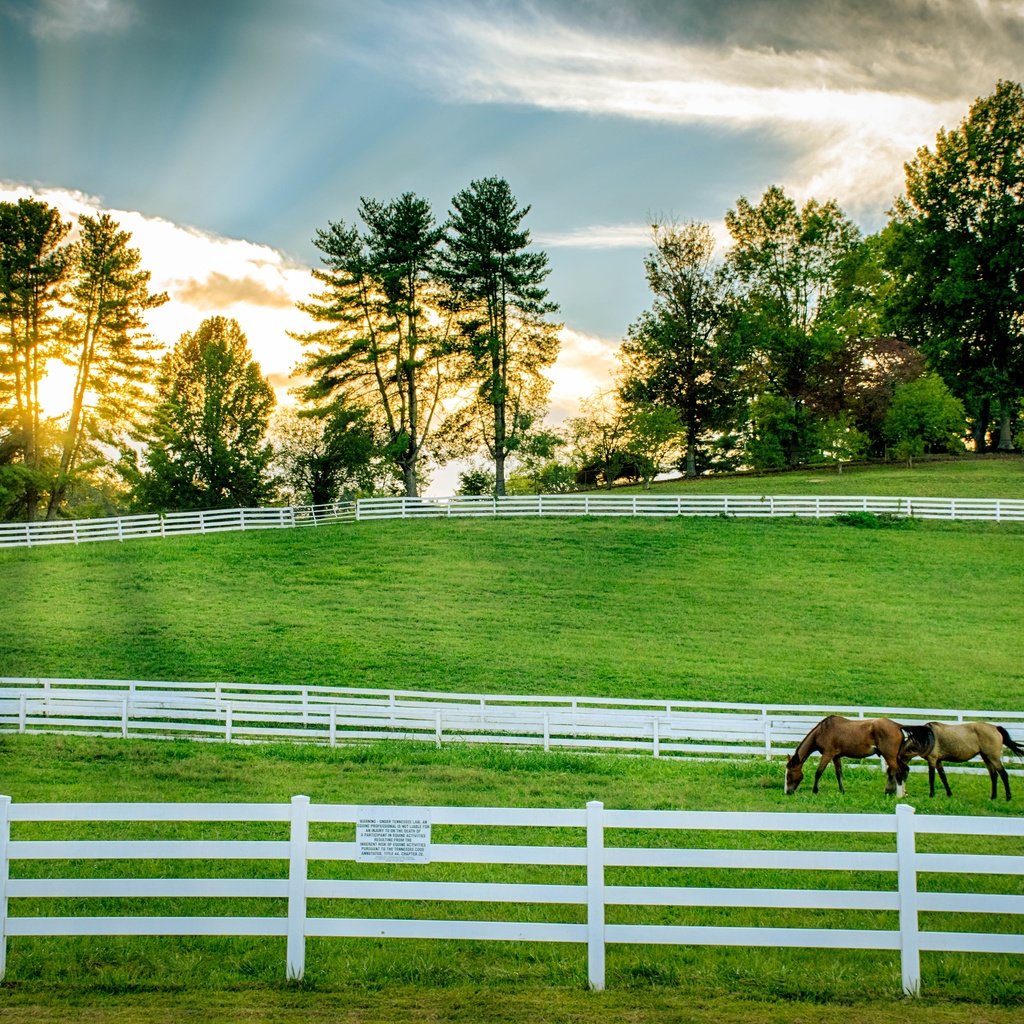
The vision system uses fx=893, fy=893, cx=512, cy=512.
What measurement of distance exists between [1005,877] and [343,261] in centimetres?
4674

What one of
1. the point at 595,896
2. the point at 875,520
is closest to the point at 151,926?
the point at 595,896

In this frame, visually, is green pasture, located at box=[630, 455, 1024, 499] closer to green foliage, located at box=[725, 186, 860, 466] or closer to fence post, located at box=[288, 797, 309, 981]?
green foliage, located at box=[725, 186, 860, 466]

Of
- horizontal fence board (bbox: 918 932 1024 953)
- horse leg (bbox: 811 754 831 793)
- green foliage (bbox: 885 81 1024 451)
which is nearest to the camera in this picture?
horizontal fence board (bbox: 918 932 1024 953)

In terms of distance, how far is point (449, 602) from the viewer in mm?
28656

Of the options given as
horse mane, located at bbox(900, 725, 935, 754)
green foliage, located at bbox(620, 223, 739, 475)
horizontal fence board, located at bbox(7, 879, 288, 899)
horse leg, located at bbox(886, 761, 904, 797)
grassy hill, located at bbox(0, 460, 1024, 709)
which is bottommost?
horse leg, located at bbox(886, 761, 904, 797)

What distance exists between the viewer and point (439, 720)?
16.8 m

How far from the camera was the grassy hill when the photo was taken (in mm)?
21984

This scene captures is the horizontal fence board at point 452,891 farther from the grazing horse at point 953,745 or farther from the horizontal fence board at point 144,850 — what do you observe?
the grazing horse at point 953,745

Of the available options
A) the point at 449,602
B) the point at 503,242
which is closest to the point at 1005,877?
the point at 449,602

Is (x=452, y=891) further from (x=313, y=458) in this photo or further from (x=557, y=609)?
(x=313, y=458)

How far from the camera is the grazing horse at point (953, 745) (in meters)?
12.9

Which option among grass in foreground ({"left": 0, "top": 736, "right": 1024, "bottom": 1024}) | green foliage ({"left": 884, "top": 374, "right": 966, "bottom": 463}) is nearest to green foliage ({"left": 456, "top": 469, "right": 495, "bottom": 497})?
green foliage ({"left": 884, "top": 374, "right": 966, "bottom": 463})

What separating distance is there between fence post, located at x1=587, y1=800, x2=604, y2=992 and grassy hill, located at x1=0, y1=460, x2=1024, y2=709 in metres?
14.6

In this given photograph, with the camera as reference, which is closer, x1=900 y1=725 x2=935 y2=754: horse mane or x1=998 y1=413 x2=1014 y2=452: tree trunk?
x1=900 y1=725 x2=935 y2=754: horse mane
